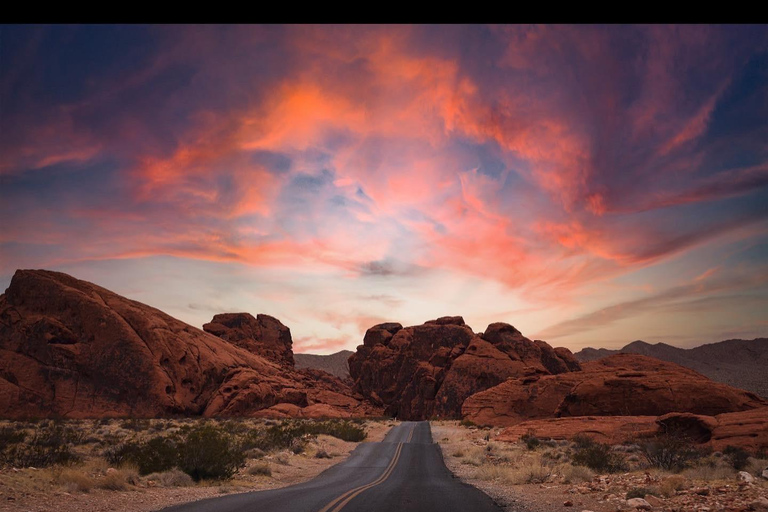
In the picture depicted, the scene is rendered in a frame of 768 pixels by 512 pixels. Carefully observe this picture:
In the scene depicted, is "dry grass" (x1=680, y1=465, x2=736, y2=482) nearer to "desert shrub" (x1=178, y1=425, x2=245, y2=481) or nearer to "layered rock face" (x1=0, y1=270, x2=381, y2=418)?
"desert shrub" (x1=178, y1=425, x2=245, y2=481)

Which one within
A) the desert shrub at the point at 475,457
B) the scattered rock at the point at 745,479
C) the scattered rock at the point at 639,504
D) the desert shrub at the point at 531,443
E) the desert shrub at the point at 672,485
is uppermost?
the scattered rock at the point at 745,479

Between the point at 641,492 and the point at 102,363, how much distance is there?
57.8m

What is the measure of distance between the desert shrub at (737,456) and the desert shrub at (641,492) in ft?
26.1

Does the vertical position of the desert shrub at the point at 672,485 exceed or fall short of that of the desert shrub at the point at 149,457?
it exceeds it

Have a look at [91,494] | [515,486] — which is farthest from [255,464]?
[515,486]

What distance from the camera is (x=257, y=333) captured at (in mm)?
106750

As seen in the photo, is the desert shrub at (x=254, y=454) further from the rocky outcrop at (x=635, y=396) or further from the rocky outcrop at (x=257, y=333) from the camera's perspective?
the rocky outcrop at (x=257, y=333)

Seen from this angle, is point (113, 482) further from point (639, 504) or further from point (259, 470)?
point (639, 504)

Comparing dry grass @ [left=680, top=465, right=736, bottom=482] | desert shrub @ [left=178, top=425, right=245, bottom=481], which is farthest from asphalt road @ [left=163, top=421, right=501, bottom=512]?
dry grass @ [left=680, top=465, right=736, bottom=482]

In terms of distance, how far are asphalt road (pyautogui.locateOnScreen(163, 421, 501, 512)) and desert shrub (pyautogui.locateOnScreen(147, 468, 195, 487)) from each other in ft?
10.5

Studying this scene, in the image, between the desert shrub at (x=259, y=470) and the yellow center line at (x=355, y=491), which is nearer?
the yellow center line at (x=355, y=491)

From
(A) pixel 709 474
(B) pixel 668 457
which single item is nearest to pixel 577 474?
(A) pixel 709 474

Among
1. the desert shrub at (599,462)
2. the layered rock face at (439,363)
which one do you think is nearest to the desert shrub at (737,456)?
the desert shrub at (599,462)

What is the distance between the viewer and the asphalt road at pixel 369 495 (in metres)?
11.7
